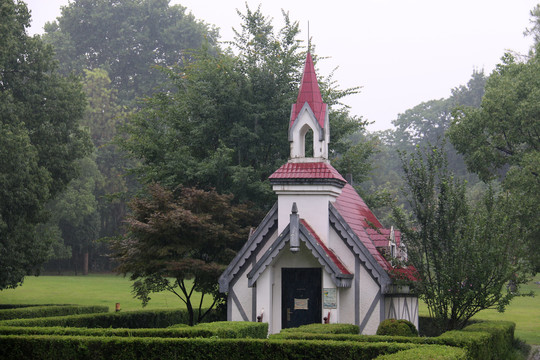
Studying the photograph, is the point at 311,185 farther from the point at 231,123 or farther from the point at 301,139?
the point at 231,123

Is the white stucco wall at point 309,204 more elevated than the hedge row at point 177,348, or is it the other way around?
the white stucco wall at point 309,204

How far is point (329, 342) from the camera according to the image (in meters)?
16.1

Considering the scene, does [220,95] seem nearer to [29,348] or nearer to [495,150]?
[495,150]

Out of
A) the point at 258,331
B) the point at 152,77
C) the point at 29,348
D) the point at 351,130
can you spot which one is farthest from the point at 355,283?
the point at 152,77

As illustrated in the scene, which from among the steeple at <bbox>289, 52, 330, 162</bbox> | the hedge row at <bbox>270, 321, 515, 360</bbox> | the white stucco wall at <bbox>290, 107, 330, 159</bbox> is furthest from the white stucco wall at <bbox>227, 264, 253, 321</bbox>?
the hedge row at <bbox>270, 321, 515, 360</bbox>

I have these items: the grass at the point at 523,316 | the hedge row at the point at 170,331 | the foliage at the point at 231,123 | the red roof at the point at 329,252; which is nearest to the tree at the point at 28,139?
the foliage at the point at 231,123

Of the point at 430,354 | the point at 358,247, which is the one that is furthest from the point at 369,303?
the point at 430,354

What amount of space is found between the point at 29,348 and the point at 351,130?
21.8 m

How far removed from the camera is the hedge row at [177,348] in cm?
1584

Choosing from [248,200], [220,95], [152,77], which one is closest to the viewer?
[248,200]

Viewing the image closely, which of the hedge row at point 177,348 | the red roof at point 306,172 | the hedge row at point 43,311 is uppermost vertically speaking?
the red roof at point 306,172

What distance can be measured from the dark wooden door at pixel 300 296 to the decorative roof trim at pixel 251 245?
1.53 m

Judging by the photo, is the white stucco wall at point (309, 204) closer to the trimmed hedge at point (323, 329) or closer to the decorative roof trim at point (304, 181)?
the decorative roof trim at point (304, 181)

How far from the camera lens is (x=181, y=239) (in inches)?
1052
